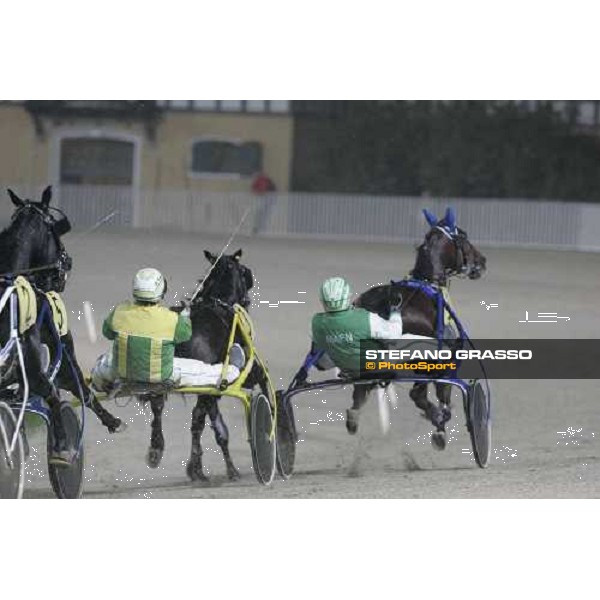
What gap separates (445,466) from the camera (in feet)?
37.0

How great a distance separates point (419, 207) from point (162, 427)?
133cm

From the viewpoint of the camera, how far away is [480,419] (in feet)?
37.0

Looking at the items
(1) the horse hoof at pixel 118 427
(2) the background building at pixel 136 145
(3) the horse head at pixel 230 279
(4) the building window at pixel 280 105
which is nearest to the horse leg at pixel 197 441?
(1) the horse hoof at pixel 118 427

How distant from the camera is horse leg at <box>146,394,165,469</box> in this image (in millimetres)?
11023

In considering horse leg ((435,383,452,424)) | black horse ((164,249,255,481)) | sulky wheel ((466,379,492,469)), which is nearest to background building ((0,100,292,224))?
black horse ((164,249,255,481))

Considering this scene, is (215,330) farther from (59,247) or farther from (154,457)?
(59,247)

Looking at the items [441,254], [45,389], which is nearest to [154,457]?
[45,389]

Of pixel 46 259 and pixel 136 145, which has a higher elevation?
pixel 136 145

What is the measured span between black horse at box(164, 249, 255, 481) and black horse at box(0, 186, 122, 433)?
0.34 meters

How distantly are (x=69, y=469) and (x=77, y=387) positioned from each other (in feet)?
1.03

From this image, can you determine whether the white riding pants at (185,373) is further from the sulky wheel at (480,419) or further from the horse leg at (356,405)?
the sulky wheel at (480,419)

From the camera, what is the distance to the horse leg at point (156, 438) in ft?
36.2

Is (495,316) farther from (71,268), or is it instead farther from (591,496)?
(71,268)

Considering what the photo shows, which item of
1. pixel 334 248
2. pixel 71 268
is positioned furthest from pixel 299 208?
pixel 71 268
